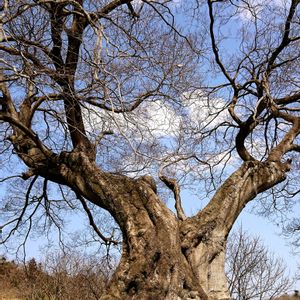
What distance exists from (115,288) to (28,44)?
3335mm

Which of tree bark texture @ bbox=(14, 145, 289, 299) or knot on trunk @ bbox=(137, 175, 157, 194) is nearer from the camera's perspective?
tree bark texture @ bbox=(14, 145, 289, 299)

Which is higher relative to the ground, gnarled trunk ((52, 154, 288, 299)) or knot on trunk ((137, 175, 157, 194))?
knot on trunk ((137, 175, 157, 194))

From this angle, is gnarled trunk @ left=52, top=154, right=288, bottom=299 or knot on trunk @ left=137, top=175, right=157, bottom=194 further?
knot on trunk @ left=137, top=175, right=157, bottom=194

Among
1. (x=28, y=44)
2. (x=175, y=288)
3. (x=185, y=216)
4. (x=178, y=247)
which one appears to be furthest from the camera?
(x=185, y=216)

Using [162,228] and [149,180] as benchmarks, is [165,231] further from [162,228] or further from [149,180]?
[149,180]

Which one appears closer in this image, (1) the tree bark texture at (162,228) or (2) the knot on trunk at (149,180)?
(1) the tree bark texture at (162,228)

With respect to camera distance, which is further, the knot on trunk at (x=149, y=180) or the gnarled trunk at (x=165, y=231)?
the knot on trunk at (x=149, y=180)

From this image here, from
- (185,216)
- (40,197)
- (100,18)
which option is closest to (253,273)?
(40,197)

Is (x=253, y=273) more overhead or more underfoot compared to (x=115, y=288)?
more overhead

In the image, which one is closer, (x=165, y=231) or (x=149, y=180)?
(x=165, y=231)

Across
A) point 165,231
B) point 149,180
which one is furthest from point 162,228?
point 149,180

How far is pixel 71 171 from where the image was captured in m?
7.34

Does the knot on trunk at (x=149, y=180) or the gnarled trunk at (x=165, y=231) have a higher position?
the knot on trunk at (x=149, y=180)

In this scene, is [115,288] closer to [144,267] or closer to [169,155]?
[144,267]
